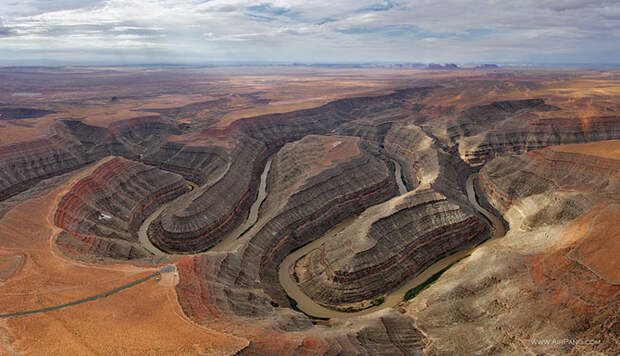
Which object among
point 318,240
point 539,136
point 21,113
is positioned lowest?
point 318,240

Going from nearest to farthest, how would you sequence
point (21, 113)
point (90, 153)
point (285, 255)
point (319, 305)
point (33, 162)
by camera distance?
point (319, 305)
point (285, 255)
point (33, 162)
point (90, 153)
point (21, 113)

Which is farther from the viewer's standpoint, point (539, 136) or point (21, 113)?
point (21, 113)

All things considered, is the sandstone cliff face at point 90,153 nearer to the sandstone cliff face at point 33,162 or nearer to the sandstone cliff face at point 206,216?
the sandstone cliff face at point 33,162

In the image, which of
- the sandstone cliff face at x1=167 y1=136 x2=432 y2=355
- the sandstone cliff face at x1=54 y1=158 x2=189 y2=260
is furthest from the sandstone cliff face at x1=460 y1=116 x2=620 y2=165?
the sandstone cliff face at x1=54 y1=158 x2=189 y2=260

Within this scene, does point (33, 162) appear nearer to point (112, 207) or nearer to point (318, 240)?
point (112, 207)

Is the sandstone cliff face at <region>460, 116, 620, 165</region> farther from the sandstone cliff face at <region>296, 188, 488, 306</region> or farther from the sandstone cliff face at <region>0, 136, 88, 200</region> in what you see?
the sandstone cliff face at <region>0, 136, 88, 200</region>

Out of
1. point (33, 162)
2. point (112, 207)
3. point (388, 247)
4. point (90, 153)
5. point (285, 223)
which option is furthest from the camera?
point (90, 153)

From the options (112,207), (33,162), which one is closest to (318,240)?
(112,207)
